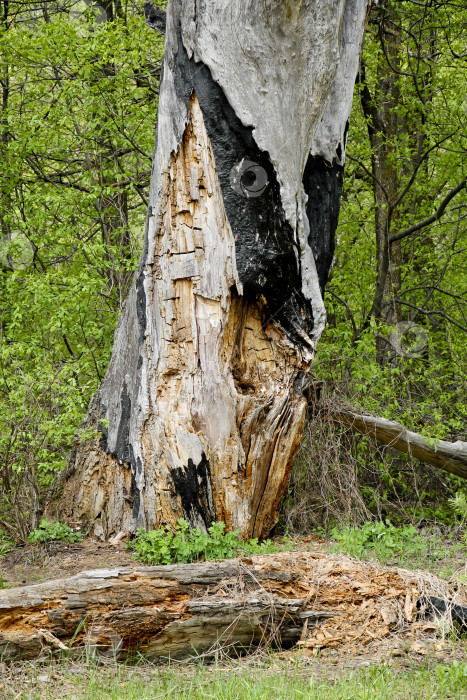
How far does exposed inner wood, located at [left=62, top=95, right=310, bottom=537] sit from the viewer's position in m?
5.81

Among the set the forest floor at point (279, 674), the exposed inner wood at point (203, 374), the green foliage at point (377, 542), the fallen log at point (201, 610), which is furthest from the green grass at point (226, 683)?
the exposed inner wood at point (203, 374)

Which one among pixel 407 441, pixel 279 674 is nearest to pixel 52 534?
pixel 279 674

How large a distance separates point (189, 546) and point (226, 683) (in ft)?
6.82

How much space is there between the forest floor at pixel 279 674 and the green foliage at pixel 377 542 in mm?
1684

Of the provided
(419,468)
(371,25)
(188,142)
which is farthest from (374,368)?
(371,25)

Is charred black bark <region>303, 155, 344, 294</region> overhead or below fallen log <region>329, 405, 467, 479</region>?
overhead

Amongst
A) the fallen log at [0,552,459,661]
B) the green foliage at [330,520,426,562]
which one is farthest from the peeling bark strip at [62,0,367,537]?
the fallen log at [0,552,459,661]

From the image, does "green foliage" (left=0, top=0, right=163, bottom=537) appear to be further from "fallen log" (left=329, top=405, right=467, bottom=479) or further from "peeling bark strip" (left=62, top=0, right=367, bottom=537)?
"fallen log" (left=329, top=405, right=467, bottom=479)

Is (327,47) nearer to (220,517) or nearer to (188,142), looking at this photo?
(188,142)

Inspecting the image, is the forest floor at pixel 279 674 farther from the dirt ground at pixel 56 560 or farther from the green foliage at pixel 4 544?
the green foliage at pixel 4 544

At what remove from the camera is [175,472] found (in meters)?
5.89

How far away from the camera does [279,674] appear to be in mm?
3535

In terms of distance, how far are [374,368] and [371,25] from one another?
6.31 metres

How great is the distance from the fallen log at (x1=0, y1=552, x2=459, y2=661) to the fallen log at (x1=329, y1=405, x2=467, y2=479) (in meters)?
3.04
